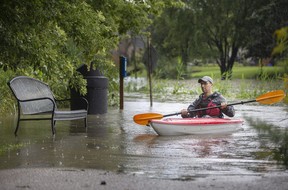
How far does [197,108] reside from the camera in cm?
1348

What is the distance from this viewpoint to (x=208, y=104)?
13.3m

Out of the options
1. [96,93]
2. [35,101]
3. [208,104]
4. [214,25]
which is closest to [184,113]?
[208,104]

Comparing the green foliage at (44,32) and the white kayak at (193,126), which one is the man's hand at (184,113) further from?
the green foliage at (44,32)

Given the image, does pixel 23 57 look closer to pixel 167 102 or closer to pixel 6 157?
pixel 6 157

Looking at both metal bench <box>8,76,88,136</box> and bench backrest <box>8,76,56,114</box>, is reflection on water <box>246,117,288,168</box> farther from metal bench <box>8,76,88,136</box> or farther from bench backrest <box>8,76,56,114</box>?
bench backrest <box>8,76,56,114</box>

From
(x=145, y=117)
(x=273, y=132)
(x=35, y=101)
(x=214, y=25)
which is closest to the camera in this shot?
(x=273, y=132)

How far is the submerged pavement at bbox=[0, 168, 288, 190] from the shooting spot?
7.48 meters

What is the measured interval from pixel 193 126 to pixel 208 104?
0.83m

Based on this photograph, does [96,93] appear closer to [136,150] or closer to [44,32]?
[44,32]

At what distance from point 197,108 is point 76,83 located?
237 cm

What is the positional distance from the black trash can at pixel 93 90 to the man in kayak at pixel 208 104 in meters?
3.91

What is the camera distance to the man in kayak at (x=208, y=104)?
13.1m

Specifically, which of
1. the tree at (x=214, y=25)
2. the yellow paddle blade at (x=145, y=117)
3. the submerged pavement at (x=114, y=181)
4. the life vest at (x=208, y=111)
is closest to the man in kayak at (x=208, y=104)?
the life vest at (x=208, y=111)

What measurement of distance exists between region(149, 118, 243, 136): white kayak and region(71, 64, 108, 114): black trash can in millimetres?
4297
